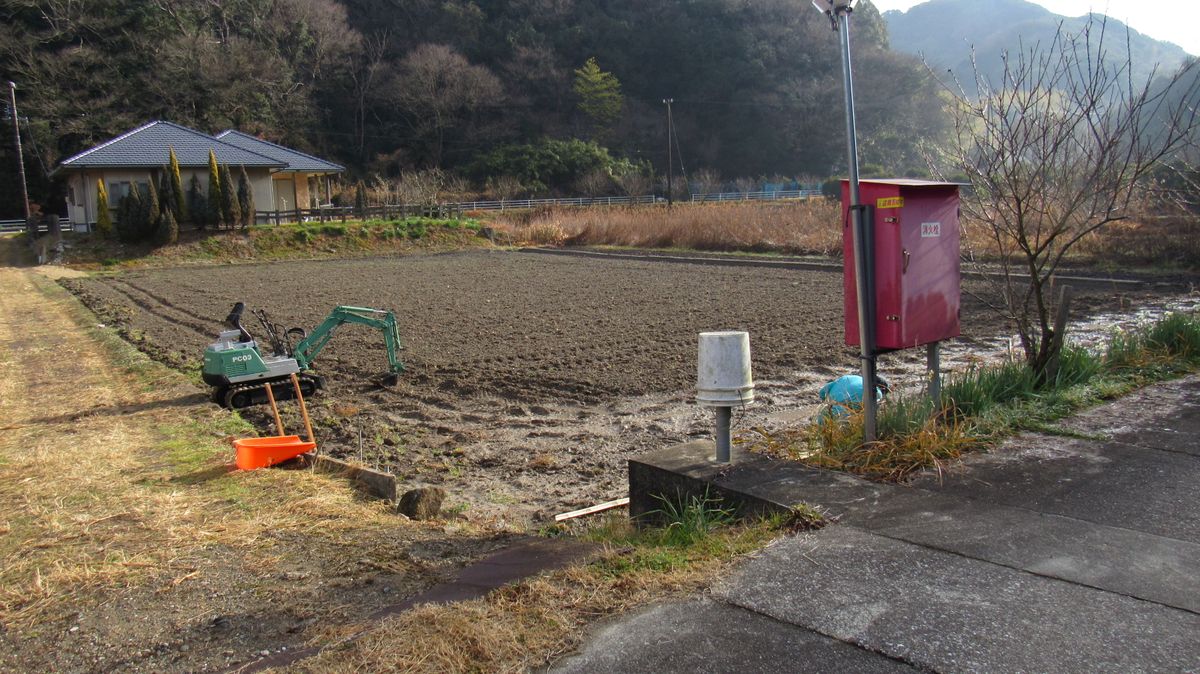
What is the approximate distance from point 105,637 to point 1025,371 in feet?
18.6

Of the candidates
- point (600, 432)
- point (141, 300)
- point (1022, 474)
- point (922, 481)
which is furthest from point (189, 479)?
point (141, 300)

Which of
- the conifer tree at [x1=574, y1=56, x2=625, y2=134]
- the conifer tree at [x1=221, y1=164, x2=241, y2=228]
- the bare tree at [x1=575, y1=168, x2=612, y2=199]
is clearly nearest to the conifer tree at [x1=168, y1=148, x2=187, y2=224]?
the conifer tree at [x1=221, y1=164, x2=241, y2=228]

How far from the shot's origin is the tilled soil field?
7242mm

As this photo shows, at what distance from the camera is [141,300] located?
19844 millimetres

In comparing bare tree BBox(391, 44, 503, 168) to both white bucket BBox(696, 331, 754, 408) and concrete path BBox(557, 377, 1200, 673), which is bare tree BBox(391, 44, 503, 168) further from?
concrete path BBox(557, 377, 1200, 673)

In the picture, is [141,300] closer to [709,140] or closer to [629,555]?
[629,555]

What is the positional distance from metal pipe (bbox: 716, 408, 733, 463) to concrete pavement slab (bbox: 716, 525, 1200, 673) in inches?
42.6

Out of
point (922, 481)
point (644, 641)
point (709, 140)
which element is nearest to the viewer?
point (644, 641)

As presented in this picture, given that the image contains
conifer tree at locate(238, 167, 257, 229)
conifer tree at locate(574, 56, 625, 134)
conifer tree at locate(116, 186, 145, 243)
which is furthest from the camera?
conifer tree at locate(574, 56, 625, 134)

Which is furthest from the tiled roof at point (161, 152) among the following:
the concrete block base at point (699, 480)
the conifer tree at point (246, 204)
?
the concrete block base at point (699, 480)

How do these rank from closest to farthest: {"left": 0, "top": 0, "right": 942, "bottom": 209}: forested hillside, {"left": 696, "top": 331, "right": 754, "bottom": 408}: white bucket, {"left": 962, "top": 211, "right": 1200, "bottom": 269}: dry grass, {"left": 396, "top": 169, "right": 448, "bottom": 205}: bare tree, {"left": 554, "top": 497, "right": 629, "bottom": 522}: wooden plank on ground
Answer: {"left": 696, "top": 331, "right": 754, "bottom": 408}: white bucket < {"left": 554, "top": 497, "right": 629, "bottom": 522}: wooden plank on ground < {"left": 962, "top": 211, "right": 1200, "bottom": 269}: dry grass < {"left": 396, "top": 169, "right": 448, "bottom": 205}: bare tree < {"left": 0, "top": 0, "right": 942, "bottom": 209}: forested hillside

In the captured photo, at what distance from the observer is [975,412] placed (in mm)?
5469

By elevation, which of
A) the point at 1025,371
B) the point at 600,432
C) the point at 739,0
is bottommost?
the point at 600,432

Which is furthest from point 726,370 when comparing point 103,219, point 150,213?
point 103,219
